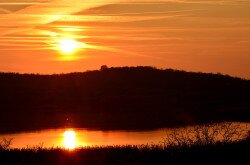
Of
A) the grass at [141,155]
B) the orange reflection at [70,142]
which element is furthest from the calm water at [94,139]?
the grass at [141,155]

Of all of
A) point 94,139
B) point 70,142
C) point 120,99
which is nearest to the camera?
point 70,142

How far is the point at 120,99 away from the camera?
2584 inches

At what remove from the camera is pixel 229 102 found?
2506 inches

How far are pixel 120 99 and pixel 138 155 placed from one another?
45884 mm

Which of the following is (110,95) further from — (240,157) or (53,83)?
(240,157)

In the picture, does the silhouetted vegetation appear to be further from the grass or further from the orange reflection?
the orange reflection

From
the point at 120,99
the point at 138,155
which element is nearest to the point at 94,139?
the point at 138,155

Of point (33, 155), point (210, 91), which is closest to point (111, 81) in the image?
point (210, 91)

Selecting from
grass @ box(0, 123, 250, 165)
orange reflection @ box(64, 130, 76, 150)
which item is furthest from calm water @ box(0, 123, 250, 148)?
grass @ box(0, 123, 250, 165)

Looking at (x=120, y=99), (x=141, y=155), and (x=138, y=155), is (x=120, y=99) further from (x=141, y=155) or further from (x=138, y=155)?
(x=141, y=155)

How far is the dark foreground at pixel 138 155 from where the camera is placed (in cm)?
1809

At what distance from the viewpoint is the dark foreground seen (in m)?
18.1

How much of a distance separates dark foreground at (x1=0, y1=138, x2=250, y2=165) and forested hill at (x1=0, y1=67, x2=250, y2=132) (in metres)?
23.9

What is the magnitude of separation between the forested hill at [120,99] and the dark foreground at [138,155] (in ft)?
78.3
